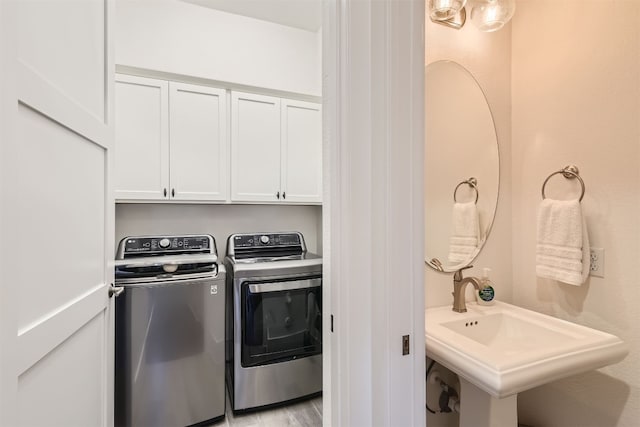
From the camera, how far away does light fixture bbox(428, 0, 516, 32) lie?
1255 millimetres

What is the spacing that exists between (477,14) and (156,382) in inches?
97.0

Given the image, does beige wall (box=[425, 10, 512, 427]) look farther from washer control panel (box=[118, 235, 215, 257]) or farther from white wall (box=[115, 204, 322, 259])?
washer control panel (box=[118, 235, 215, 257])

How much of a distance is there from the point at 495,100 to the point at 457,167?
1.38 ft

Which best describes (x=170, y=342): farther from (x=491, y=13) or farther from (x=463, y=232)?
(x=491, y=13)

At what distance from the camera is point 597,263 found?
1.22 m

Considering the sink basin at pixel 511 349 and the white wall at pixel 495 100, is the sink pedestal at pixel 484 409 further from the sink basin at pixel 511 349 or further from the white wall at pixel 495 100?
the white wall at pixel 495 100

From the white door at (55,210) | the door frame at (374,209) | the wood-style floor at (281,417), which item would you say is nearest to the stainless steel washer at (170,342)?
the wood-style floor at (281,417)

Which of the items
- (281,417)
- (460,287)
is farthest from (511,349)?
(281,417)

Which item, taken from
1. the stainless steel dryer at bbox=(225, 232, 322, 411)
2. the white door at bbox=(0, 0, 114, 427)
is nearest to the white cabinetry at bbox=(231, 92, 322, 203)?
the stainless steel dryer at bbox=(225, 232, 322, 411)

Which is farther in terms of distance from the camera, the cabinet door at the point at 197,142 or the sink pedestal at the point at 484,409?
the cabinet door at the point at 197,142

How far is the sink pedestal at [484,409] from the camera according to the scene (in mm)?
1015

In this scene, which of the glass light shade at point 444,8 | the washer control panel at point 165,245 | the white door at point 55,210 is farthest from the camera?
the washer control panel at point 165,245

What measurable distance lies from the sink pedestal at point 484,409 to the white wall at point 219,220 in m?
1.74

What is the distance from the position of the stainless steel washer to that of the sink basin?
130 centimetres
